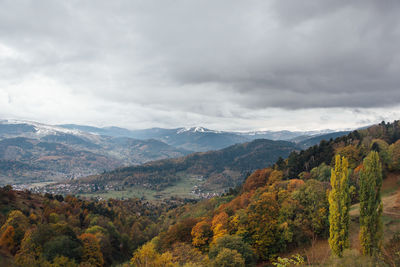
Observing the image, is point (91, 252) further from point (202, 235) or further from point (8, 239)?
point (202, 235)

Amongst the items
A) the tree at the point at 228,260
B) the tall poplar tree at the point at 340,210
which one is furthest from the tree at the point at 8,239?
the tall poplar tree at the point at 340,210

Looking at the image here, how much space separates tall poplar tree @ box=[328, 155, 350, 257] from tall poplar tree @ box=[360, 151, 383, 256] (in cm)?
149

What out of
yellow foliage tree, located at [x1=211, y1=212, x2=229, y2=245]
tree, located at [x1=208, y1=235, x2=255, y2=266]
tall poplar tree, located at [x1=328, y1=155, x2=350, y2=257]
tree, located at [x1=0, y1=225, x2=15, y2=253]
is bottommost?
tree, located at [x1=0, y1=225, x2=15, y2=253]

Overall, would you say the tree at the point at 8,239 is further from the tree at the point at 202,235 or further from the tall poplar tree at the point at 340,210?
the tall poplar tree at the point at 340,210

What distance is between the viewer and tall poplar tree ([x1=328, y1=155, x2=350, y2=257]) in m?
25.5

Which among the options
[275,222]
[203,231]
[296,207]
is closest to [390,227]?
[296,207]

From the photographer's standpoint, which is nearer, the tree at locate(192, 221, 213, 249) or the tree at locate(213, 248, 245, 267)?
the tree at locate(213, 248, 245, 267)

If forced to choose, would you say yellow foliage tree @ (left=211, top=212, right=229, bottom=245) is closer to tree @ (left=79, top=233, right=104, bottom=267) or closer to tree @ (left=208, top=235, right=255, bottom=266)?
tree @ (left=208, top=235, right=255, bottom=266)

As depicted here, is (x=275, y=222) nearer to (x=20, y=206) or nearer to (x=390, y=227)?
Answer: (x=390, y=227)

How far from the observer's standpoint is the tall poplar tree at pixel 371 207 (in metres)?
24.5

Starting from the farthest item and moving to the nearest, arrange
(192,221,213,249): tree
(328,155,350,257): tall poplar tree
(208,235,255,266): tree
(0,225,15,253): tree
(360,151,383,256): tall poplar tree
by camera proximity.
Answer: (0,225,15,253): tree → (192,221,213,249): tree → (208,235,255,266): tree → (328,155,350,257): tall poplar tree → (360,151,383,256): tall poplar tree

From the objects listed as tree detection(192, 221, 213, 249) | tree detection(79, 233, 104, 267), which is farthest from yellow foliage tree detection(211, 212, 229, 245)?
tree detection(79, 233, 104, 267)

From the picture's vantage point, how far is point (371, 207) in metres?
24.9

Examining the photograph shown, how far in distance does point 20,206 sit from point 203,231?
65386 millimetres
